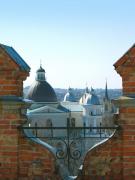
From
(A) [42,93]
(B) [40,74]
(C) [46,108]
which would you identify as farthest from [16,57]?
(B) [40,74]

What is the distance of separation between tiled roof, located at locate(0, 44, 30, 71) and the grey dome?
53.1 metres

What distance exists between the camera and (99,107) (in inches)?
3201

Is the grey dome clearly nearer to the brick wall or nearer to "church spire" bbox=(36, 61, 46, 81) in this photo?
"church spire" bbox=(36, 61, 46, 81)

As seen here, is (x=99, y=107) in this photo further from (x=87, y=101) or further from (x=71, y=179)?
(x=71, y=179)

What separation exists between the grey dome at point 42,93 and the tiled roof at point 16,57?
174ft

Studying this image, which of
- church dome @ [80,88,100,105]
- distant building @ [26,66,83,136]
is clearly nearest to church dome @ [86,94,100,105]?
church dome @ [80,88,100,105]

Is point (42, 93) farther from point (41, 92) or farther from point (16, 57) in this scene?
point (16, 57)

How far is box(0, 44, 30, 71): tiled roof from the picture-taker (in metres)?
5.02

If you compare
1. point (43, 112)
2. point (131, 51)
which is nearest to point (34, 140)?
point (131, 51)

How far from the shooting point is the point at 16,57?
5.24 metres

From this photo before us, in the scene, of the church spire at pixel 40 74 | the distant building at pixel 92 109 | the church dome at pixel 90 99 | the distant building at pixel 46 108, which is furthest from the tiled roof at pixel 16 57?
the church dome at pixel 90 99

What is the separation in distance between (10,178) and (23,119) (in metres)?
0.73

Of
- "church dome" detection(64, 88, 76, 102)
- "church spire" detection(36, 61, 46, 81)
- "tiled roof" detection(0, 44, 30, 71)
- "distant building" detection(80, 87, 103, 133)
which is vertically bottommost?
"distant building" detection(80, 87, 103, 133)

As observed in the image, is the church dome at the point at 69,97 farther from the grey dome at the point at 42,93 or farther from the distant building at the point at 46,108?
the grey dome at the point at 42,93
